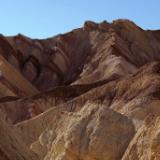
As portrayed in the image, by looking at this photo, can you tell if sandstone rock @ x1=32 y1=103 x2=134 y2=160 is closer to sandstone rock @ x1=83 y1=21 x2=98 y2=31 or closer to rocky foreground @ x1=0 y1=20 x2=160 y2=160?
rocky foreground @ x1=0 y1=20 x2=160 y2=160

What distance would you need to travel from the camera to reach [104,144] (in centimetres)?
2105

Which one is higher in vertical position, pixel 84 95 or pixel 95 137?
pixel 84 95

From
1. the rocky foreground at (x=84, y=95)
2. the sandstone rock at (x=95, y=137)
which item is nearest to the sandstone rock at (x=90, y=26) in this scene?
the rocky foreground at (x=84, y=95)

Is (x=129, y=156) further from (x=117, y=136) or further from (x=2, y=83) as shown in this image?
(x=2, y=83)

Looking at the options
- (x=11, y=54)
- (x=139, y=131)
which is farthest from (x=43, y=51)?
(x=139, y=131)

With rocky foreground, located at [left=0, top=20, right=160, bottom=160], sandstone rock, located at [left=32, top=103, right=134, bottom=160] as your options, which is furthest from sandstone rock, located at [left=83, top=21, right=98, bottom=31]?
sandstone rock, located at [left=32, top=103, right=134, bottom=160]

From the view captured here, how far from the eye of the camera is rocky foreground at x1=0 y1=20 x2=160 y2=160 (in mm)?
20656

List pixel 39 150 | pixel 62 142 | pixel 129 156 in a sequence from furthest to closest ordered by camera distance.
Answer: pixel 39 150 → pixel 62 142 → pixel 129 156

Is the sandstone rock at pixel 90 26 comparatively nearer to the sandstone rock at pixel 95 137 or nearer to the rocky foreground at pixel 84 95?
the rocky foreground at pixel 84 95

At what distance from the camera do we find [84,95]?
50.2 meters

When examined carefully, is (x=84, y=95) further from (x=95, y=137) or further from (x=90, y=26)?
(x=90, y=26)

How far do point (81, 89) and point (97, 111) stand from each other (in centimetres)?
3655

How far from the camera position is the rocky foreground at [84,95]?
20656 millimetres

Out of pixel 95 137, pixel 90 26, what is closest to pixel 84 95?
pixel 95 137
